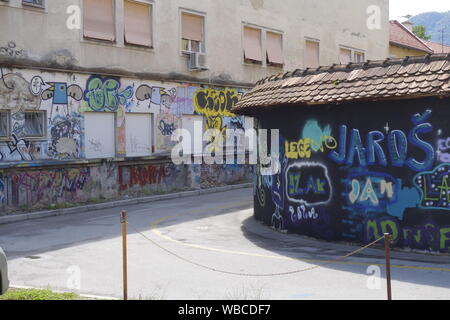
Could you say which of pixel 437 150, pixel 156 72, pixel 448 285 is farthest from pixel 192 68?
pixel 448 285

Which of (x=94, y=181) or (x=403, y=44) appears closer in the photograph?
(x=94, y=181)

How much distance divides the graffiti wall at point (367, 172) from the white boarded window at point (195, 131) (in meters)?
9.73

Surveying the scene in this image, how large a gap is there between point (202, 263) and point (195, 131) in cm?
1277

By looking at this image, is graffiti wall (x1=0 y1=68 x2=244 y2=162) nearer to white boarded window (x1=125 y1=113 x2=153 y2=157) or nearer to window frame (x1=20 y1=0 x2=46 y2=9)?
white boarded window (x1=125 y1=113 x2=153 y2=157)

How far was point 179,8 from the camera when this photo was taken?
20844 millimetres

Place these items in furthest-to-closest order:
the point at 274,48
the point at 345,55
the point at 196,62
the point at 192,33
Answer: the point at 345,55 → the point at 274,48 → the point at 192,33 → the point at 196,62

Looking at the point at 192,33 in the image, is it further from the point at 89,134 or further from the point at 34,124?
the point at 34,124

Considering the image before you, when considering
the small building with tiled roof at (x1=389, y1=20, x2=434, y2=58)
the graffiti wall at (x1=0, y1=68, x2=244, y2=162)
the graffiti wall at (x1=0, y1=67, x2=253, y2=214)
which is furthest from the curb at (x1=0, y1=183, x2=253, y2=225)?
the small building with tiled roof at (x1=389, y1=20, x2=434, y2=58)

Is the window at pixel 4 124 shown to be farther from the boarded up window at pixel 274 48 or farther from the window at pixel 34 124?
the boarded up window at pixel 274 48

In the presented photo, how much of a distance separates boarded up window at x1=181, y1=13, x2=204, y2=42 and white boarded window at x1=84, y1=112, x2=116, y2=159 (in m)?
4.65

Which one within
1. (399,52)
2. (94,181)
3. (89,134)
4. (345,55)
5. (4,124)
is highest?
(399,52)

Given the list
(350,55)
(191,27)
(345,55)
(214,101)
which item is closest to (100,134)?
(214,101)

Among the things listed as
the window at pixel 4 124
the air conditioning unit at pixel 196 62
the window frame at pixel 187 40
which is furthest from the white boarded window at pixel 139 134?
the window at pixel 4 124

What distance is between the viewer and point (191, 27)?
21.5m
